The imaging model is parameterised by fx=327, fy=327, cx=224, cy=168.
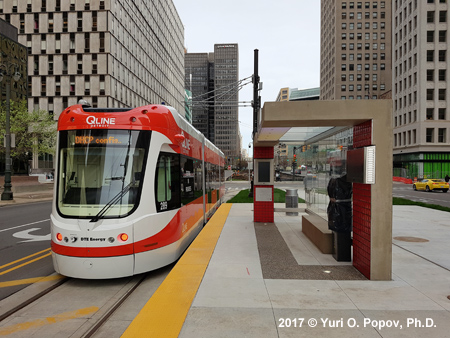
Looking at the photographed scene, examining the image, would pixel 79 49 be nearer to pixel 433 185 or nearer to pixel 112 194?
pixel 433 185

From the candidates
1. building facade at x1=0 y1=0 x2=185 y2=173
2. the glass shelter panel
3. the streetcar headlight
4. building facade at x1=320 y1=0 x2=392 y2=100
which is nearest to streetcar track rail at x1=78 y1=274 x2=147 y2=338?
the streetcar headlight

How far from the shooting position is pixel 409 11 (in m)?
59.8

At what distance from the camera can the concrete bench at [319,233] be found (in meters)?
7.29

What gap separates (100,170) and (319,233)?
505 centimetres

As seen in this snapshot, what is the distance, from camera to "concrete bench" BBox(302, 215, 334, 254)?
7293 mm

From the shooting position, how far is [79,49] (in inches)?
2080

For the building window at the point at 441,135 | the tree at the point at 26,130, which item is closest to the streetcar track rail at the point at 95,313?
the tree at the point at 26,130

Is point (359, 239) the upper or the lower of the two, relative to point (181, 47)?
lower

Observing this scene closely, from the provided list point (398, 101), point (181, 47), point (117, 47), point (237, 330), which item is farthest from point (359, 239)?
point (181, 47)

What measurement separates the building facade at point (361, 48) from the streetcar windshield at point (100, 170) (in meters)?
91.0

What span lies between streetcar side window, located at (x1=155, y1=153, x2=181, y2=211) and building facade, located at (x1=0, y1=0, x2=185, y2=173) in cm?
4744

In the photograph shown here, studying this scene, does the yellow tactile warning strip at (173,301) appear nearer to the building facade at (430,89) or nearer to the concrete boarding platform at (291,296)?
the concrete boarding platform at (291,296)

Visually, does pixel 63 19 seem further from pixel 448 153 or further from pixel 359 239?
pixel 448 153

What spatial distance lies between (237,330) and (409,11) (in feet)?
237
